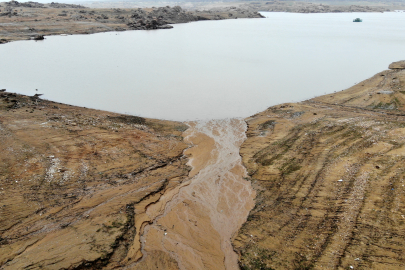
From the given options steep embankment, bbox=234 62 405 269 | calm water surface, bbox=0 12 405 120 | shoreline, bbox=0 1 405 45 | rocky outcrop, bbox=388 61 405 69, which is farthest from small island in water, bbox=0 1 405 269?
shoreline, bbox=0 1 405 45

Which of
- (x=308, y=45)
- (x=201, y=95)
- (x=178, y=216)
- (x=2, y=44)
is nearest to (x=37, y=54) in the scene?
(x=2, y=44)

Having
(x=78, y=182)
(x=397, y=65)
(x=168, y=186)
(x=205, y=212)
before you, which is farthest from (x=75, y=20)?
(x=205, y=212)

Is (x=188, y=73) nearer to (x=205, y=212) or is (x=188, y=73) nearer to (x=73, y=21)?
(x=205, y=212)

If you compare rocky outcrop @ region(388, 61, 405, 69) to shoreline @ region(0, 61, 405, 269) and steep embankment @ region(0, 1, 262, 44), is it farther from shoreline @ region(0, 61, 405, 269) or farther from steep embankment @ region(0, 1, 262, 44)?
steep embankment @ region(0, 1, 262, 44)

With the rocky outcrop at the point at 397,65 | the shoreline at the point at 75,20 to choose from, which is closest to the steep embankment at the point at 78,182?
the rocky outcrop at the point at 397,65

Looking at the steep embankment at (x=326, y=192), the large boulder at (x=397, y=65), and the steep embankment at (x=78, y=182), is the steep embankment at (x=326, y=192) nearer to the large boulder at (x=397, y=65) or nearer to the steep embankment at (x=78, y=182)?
the steep embankment at (x=78, y=182)

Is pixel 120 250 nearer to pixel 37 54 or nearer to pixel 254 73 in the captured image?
pixel 254 73
